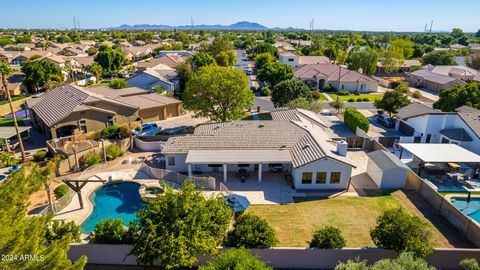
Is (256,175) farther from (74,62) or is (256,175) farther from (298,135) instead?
(74,62)

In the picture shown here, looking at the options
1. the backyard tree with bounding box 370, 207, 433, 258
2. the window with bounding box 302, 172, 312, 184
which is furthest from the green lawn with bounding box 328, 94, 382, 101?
the backyard tree with bounding box 370, 207, 433, 258

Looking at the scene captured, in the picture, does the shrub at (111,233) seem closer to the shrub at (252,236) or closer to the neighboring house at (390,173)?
the shrub at (252,236)

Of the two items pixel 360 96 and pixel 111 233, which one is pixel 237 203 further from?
pixel 360 96

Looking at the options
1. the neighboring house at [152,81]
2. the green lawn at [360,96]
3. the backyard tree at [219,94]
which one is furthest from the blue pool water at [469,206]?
the neighboring house at [152,81]

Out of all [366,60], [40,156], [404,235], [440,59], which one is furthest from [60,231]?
[440,59]

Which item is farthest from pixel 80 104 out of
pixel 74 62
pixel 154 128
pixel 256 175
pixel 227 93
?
pixel 74 62

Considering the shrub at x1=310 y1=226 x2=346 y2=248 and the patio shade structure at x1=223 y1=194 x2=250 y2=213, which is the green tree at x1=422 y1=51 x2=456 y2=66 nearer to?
the patio shade structure at x1=223 y1=194 x2=250 y2=213
